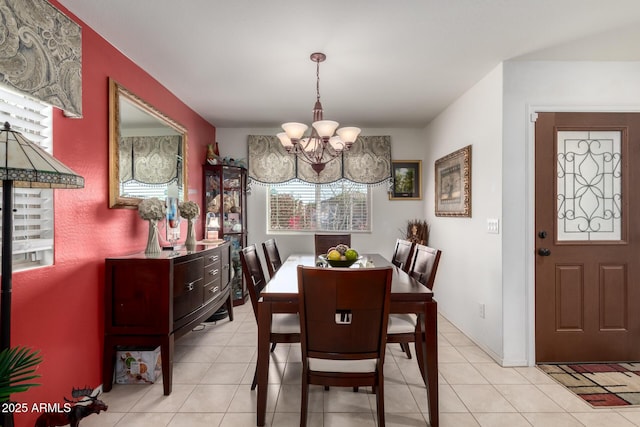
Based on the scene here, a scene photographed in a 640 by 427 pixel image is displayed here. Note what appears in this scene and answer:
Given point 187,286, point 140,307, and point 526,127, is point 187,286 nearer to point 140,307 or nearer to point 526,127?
point 140,307

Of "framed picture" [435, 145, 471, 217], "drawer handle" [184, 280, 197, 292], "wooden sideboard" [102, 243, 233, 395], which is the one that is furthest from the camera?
"framed picture" [435, 145, 471, 217]

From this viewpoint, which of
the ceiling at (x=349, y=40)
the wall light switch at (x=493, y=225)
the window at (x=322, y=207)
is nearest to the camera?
the ceiling at (x=349, y=40)

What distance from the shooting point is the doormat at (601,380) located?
88.0 inches

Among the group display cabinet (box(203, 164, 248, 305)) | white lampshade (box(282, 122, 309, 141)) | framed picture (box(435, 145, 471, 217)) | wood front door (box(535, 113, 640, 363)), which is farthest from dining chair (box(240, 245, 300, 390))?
framed picture (box(435, 145, 471, 217))

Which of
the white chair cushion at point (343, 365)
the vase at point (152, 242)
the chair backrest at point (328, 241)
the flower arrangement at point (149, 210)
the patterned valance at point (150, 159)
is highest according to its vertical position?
the patterned valance at point (150, 159)

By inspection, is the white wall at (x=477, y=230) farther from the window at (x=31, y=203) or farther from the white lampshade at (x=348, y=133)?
the window at (x=31, y=203)

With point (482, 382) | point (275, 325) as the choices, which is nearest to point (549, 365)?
point (482, 382)

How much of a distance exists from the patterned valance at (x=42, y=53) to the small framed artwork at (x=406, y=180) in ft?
12.5

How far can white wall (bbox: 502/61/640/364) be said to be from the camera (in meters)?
2.77

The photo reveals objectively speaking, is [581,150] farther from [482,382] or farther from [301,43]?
[301,43]

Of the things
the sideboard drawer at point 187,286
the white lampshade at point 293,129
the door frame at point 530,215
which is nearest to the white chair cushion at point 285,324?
the sideboard drawer at point 187,286

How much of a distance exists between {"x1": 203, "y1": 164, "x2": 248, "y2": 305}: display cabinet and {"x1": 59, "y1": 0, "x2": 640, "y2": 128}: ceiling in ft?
3.66

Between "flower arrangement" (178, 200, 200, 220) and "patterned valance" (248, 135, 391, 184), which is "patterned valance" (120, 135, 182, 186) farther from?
"patterned valance" (248, 135, 391, 184)

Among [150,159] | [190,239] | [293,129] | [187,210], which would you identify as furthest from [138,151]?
[293,129]
